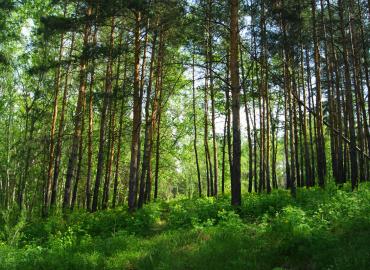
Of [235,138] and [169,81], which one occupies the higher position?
[169,81]

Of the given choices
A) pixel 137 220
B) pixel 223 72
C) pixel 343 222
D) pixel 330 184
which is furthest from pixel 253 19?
Result: pixel 343 222

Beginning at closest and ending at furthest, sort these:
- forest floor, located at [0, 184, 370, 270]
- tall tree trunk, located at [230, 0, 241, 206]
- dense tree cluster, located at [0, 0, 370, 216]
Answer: forest floor, located at [0, 184, 370, 270] < tall tree trunk, located at [230, 0, 241, 206] < dense tree cluster, located at [0, 0, 370, 216]

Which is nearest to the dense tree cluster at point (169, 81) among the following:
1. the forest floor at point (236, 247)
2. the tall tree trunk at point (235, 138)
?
the tall tree trunk at point (235, 138)

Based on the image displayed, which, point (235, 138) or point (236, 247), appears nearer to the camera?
point (236, 247)

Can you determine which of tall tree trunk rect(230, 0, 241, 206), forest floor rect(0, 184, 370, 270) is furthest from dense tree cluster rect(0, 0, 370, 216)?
forest floor rect(0, 184, 370, 270)

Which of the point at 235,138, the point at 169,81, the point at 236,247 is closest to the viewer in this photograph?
the point at 236,247

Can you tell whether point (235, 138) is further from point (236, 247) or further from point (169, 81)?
point (169, 81)

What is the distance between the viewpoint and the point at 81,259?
6.91 meters

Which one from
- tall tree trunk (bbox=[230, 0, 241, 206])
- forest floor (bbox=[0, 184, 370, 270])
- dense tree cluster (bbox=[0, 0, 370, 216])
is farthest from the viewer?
dense tree cluster (bbox=[0, 0, 370, 216])

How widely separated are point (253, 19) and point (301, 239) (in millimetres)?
16159

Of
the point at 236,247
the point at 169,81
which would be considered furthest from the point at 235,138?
the point at 169,81

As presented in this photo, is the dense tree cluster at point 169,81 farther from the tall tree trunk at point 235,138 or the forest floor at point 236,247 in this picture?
the forest floor at point 236,247

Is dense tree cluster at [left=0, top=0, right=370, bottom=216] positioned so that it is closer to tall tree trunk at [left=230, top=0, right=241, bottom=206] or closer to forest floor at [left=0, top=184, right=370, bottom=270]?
tall tree trunk at [left=230, top=0, right=241, bottom=206]

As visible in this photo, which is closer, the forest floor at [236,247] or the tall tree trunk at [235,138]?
the forest floor at [236,247]
